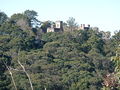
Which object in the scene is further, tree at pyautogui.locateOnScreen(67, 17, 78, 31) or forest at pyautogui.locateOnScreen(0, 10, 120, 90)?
tree at pyautogui.locateOnScreen(67, 17, 78, 31)

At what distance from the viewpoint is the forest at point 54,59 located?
1066 inches

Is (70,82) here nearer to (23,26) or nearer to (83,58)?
(83,58)

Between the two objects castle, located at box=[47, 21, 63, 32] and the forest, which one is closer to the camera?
the forest

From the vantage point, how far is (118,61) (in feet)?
18.2

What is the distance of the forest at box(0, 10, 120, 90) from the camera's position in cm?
2708

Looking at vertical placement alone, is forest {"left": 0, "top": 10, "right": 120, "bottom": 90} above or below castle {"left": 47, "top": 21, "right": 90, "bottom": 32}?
below

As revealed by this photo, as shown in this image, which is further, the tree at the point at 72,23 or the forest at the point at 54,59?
the tree at the point at 72,23

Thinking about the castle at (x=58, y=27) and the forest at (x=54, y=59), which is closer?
the forest at (x=54, y=59)

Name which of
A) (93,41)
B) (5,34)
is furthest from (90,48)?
(5,34)

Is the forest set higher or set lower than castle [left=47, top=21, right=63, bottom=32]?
lower

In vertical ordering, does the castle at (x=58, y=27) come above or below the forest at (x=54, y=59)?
above

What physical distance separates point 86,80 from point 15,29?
14496mm

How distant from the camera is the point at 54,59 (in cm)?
3450

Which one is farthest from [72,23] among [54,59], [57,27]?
[54,59]
